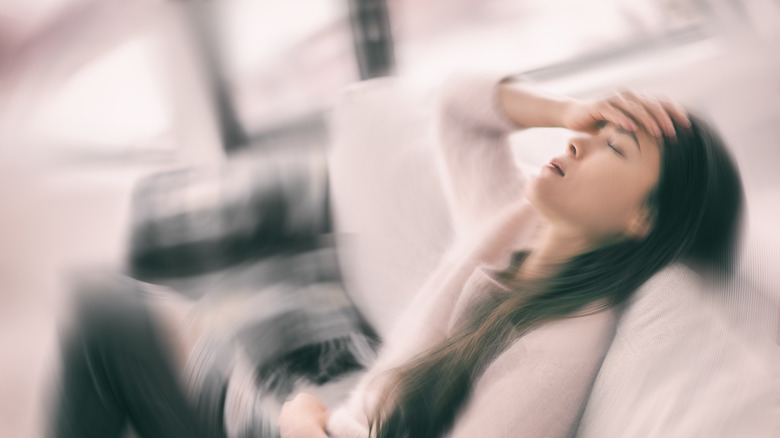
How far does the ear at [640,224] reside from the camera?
496 mm

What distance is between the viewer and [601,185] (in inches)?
20.0

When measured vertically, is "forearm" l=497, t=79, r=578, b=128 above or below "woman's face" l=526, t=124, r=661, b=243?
above

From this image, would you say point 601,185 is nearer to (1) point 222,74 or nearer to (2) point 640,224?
(2) point 640,224

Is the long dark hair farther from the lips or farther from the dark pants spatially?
the dark pants

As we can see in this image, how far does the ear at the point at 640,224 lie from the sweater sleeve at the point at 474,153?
0.10 meters

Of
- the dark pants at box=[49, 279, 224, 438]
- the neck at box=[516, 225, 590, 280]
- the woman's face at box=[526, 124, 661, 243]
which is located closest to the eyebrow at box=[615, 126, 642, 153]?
the woman's face at box=[526, 124, 661, 243]

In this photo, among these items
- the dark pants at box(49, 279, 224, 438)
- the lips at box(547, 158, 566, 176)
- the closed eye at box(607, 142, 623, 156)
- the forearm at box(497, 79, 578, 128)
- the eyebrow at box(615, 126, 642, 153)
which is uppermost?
the forearm at box(497, 79, 578, 128)

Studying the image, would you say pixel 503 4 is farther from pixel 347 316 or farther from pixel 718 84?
pixel 347 316

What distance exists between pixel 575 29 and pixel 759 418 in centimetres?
40

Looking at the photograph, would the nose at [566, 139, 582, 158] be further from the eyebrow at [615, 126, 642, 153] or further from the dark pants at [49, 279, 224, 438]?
the dark pants at [49, 279, 224, 438]

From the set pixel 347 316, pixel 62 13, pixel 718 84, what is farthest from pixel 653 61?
pixel 62 13

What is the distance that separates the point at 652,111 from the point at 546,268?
0.18 metres

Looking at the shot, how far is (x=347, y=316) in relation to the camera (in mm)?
566

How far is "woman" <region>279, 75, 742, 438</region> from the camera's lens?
491 mm
